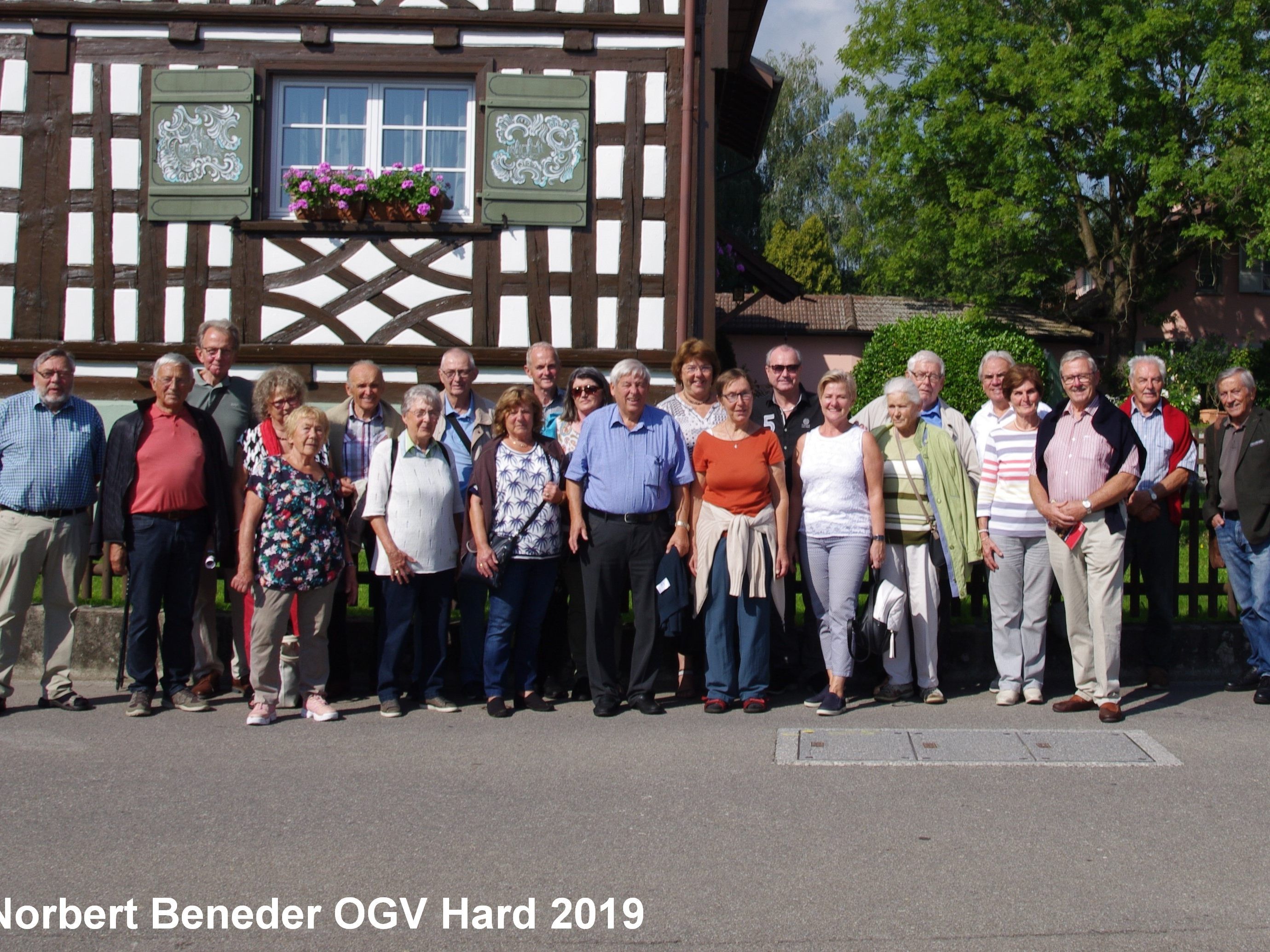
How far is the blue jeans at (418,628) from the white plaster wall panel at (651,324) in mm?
4324

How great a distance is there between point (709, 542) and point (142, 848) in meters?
3.26

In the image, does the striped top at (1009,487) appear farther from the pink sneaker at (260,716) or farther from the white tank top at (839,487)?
the pink sneaker at (260,716)

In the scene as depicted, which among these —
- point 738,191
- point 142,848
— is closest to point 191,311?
point 142,848

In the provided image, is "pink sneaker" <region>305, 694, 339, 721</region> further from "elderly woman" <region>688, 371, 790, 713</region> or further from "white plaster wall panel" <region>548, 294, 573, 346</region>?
"white plaster wall panel" <region>548, 294, 573, 346</region>

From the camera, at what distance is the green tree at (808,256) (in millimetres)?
43125

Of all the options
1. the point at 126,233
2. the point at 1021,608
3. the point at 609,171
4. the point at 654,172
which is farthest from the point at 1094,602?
the point at 126,233

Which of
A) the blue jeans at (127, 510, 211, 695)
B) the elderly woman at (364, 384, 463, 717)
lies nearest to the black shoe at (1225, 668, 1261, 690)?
the elderly woman at (364, 384, 463, 717)

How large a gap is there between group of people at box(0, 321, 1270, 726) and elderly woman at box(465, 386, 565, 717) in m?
0.01

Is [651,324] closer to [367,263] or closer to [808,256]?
[367,263]

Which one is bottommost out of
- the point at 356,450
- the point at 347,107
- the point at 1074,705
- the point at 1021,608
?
the point at 1074,705

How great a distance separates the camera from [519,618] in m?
→ 6.87

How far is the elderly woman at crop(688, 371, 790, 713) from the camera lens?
6.75 meters

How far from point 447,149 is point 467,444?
4.44 meters

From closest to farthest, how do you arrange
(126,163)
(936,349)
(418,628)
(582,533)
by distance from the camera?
(582,533), (418,628), (126,163), (936,349)
